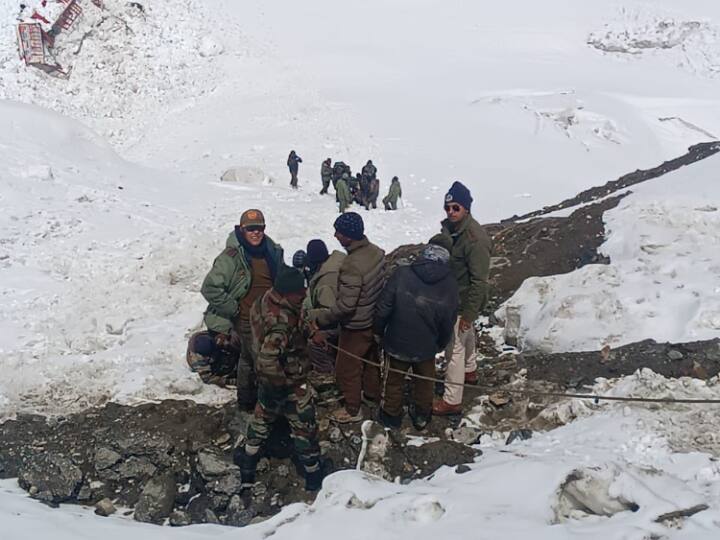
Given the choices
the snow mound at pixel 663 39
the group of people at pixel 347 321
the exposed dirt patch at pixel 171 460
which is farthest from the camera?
the snow mound at pixel 663 39

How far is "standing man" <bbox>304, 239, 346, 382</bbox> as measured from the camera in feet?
19.2

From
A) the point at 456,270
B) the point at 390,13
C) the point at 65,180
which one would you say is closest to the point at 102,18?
the point at 390,13

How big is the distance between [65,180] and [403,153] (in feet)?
41.8

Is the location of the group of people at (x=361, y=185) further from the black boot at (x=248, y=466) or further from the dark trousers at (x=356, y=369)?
the black boot at (x=248, y=466)

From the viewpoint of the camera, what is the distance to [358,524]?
4223mm

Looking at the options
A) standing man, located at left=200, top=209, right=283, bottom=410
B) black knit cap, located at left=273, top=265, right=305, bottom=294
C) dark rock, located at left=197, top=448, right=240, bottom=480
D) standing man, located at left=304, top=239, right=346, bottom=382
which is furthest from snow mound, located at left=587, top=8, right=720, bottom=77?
dark rock, located at left=197, top=448, right=240, bottom=480

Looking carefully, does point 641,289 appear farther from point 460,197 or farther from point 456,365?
point 460,197

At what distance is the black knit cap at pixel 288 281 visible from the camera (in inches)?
192

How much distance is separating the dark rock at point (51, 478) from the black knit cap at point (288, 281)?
2.40 meters

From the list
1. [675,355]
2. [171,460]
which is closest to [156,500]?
[171,460]

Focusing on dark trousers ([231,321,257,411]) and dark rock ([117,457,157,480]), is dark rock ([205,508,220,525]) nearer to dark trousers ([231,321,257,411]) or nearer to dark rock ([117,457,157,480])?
dark rock ([117,457,157,480])

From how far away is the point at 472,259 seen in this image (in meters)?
5.75

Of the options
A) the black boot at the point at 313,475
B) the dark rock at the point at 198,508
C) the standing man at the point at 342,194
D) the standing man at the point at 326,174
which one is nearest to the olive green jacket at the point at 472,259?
the black boot at the point at 313,475

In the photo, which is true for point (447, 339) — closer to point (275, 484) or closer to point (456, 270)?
point (456, 270)
